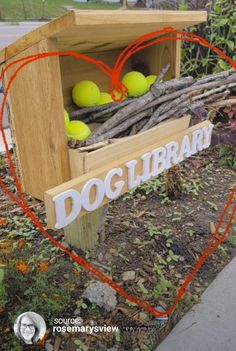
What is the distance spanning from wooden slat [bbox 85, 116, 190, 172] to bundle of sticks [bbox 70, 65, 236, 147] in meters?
0.03

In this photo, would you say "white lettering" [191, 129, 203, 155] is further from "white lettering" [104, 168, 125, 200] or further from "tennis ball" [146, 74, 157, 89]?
"white lettering" [104, 168, 125, 200]

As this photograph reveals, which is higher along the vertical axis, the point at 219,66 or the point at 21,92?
the point at 21,92

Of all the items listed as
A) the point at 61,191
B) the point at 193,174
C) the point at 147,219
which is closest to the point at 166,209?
the point at 147,219

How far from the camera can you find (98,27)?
0.80 m

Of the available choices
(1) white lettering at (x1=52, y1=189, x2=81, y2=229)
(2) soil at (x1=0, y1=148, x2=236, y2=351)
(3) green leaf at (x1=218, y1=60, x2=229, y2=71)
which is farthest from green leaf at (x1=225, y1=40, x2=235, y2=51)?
(1) white lettering at (x1=52, y1=189, x2=81, y2=229)

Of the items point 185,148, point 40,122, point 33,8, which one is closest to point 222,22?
point 33,8

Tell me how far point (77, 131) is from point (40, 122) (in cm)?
11

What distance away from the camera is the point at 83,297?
132 centimetres

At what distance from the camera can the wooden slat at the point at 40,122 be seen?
0.81 metres

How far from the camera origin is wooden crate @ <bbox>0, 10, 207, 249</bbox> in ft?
2.55

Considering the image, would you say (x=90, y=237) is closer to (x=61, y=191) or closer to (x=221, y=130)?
(x=61, y=191)

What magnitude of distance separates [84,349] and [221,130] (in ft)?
6.55

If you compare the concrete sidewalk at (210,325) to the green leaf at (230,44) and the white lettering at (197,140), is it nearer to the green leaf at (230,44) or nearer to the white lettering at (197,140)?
the white lettering at (197,140)

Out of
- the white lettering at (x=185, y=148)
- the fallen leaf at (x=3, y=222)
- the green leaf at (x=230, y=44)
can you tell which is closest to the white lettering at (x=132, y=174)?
the white lettering at (x=185, y=148)
